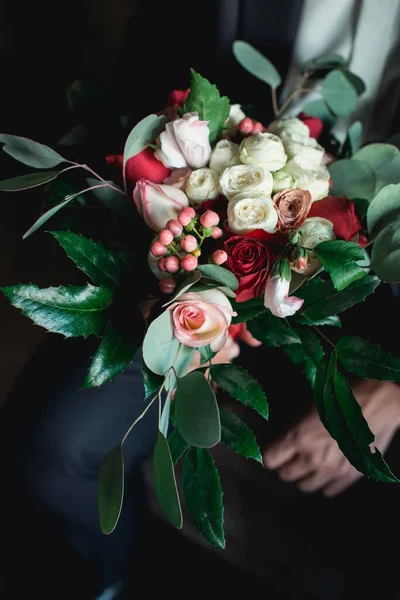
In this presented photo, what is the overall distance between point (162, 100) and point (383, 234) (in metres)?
0.51

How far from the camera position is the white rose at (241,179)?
1.51ft

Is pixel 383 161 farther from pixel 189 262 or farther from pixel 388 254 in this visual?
pixel 189 262

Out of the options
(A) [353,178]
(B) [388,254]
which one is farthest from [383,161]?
(B) [388,254]

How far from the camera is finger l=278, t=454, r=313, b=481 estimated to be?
2.29 feet

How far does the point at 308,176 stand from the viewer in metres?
0.48

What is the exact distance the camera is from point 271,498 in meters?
0.84

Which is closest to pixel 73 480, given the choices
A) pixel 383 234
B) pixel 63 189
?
pixel 63 189

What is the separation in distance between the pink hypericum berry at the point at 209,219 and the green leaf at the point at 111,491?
0.22 m

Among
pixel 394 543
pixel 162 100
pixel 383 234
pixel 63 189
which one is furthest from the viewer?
pixel 162 100

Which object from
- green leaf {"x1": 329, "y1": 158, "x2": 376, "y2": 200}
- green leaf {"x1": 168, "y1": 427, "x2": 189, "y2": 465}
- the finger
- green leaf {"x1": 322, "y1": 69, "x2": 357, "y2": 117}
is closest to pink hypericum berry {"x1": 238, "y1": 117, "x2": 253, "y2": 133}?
green leaf {"x1": 329, "y1": 158, "x2": 376, "y2": 200}

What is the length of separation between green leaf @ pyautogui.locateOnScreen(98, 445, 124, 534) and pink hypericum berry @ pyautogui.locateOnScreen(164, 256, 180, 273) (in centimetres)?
17

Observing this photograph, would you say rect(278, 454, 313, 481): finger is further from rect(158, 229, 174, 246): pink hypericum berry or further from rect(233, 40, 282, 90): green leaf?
rect(233, 40, 282, 90): green leaf

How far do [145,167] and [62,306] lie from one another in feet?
0.55

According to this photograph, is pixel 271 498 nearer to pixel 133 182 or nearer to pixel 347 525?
pixel 347 525
